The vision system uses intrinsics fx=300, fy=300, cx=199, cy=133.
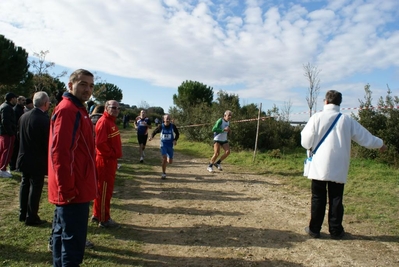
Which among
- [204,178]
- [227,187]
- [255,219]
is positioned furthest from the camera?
[204,178]

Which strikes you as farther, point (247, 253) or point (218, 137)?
point (218, 137)

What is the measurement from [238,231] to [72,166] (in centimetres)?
288

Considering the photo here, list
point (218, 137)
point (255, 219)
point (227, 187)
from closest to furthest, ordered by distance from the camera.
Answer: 1. point (255, 219)
2. point (227, 187)
3. point (218, 137)

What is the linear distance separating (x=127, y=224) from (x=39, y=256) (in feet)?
4.66

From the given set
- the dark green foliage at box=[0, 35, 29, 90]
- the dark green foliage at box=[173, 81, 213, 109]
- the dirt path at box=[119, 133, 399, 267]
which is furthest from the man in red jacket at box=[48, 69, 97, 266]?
the dark green foliage at box=[173, 81, 213, 109]

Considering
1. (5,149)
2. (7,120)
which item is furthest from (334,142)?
(5,149)

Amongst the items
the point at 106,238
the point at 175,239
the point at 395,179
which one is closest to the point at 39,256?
the point at 106,238

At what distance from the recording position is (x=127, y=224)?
4758 mm

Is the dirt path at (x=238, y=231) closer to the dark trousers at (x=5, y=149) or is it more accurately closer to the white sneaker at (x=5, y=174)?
the white sneaker at (x=5, y=174)

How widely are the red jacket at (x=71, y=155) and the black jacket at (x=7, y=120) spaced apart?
16.5 ft

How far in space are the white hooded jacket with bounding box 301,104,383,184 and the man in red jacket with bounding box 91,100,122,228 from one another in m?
2.93

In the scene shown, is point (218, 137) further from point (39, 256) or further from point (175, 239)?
point (39, 256)

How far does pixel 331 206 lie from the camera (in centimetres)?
432

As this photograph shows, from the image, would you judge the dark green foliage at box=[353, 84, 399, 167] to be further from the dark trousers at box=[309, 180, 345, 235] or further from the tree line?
the dark trousers at box=[309, 180, 345, 235]
